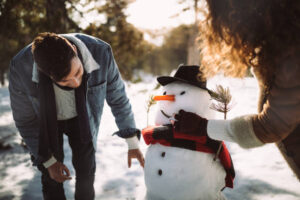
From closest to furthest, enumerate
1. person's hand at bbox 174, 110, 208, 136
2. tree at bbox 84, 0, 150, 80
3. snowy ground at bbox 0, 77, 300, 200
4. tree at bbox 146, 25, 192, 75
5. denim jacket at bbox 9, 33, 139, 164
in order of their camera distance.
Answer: person's hand at bbox 174, 110, 208, 136 → denim jacket at bbox 9, 33, 139, 164 → snowy ground at bbox 0, 77, 300, 200 → tree at bbox 84, 0, 150, 80 → tree at bbox 146, 25, 192, 75

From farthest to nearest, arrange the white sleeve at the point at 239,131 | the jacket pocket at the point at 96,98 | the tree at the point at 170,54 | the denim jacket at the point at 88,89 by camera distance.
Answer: the tree at the point at 170,54
the jacket pocket at the point at 96,98
the denim jacket at the point at 88,89
the white sleeve at the point at 239,131

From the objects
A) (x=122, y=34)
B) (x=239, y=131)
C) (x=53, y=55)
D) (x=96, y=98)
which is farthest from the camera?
(x=122, y=34)

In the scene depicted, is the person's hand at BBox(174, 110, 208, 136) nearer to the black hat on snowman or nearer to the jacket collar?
the black hat on snowman

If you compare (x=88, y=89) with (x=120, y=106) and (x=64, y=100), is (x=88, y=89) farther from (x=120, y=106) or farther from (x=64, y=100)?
(x=120, y=106)

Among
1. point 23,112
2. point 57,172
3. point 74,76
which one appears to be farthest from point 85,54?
point 57,172

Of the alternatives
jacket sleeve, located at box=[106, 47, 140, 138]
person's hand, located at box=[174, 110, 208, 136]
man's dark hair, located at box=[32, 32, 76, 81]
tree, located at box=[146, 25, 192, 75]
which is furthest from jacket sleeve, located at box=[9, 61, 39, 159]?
tree, located at box=[146, 25, 192, 75]

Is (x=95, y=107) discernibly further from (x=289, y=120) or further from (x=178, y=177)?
(x=289, y=120)

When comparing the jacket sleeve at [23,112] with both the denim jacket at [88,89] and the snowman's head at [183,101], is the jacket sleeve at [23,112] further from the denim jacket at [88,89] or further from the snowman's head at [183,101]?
the snowman's head at [183,101]

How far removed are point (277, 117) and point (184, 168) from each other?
0.82m

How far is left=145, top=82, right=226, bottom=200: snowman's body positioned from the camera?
5.19 feet

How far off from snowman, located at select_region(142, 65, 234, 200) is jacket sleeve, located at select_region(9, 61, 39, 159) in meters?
0.97

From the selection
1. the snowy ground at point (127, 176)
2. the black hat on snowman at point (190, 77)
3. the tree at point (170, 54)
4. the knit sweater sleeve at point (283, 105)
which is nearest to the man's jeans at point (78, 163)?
the snowy ground at point (127, 176)

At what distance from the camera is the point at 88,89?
1.90 metres

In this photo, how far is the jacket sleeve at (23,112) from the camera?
166cm
